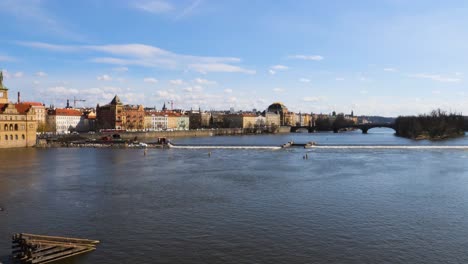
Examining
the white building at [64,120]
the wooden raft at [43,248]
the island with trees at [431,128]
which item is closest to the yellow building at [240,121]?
the white building at [64,120]

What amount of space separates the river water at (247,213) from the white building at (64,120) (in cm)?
8314

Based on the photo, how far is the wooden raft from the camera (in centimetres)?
1358

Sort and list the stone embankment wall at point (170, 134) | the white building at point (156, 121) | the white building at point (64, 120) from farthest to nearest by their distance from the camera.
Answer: the white building at point (156, 121), the white building at point (64, 120), the stone embankment wall at point (170, 134)

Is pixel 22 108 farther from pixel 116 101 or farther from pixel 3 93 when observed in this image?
pixel 116 101

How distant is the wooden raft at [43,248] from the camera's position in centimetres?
1358

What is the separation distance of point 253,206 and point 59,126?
10286 centimetres

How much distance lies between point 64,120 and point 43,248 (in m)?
109

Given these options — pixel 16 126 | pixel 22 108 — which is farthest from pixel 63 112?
pixel 16 126

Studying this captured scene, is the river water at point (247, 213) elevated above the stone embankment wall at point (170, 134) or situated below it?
below

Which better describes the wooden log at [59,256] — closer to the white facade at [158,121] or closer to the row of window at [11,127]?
the row of window at [11,127]

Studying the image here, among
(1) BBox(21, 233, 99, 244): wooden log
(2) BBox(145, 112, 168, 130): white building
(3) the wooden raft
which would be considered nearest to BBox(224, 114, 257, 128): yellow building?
(2) BBox(145, 112, 168, 130): white building

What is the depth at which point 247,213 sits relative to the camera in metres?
19.9

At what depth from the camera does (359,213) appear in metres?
19.7

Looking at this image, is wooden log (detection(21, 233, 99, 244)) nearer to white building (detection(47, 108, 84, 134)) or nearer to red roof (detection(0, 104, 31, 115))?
red roof (detection(0, 104, 31, 115))
